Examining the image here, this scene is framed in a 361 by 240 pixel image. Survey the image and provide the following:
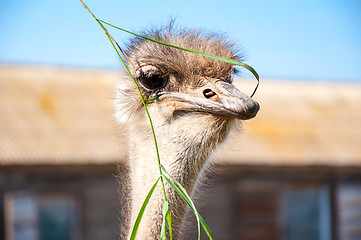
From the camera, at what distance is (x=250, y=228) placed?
973 centimetres

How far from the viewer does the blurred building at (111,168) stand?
8273 millimetres

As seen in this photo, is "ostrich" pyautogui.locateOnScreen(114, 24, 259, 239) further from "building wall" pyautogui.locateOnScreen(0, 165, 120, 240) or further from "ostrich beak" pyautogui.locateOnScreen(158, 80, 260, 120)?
"building wall" pyautogui.locateOnScreen(0, 165, 120, 240)

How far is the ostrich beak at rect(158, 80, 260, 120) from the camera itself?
77.0 inches

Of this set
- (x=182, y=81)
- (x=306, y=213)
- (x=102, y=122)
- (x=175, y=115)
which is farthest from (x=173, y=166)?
(x=306, y=213)

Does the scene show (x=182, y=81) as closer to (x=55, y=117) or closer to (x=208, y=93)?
(x=208, y=93)

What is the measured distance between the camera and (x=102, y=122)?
9242mm

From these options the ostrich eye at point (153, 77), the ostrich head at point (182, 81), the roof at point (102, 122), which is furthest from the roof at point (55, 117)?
the ostrich eye at point (153, 77)

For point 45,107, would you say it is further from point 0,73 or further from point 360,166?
point 360,166

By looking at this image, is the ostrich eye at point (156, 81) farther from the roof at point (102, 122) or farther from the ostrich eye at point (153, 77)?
the roof at point (102, 122)

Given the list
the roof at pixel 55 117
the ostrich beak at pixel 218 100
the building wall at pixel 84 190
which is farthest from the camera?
the building wall at pixel 84 190

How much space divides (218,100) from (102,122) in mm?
7268

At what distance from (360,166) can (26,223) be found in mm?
4660

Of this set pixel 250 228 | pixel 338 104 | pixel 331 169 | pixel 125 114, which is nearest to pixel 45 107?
pixel 250 228

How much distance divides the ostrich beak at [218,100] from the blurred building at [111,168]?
5.63 m
